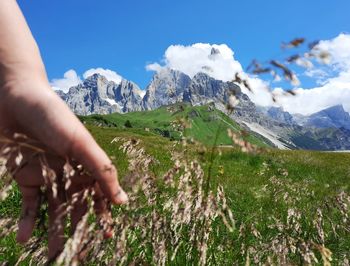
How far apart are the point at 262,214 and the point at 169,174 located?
6729 millimetres

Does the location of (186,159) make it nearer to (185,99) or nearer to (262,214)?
(185,99)

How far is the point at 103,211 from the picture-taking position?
7.71 feet

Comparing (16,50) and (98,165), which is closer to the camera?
(98,165)

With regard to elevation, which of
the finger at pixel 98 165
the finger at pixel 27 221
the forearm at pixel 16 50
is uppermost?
the forearm at pixel 16 50

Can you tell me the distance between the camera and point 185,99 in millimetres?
3932

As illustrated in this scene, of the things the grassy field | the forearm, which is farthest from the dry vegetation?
the forearm

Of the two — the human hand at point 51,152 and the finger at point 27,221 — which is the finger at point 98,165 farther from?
the finger at point 27,221

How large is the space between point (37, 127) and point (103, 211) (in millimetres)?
542

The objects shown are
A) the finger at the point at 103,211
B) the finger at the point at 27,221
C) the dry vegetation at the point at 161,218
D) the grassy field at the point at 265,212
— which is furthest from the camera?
the grassy field at the point at 265,212

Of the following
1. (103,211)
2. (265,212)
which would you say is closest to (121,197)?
(103,211)

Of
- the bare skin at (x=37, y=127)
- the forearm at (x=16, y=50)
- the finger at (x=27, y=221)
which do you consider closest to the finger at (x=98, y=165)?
the bare skin at (x=37, y=127)

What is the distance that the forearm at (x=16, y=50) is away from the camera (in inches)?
109

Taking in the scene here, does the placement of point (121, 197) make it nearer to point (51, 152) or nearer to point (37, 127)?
point (51, 152)

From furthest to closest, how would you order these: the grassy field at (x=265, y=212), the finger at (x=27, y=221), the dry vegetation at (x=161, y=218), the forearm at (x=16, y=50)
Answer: the grassy field at (x=265, y=212)
the forearm at (x=16, y=50)
the finger at (x=27, y=221)
the dry vegetation at (x=161, y=218)
